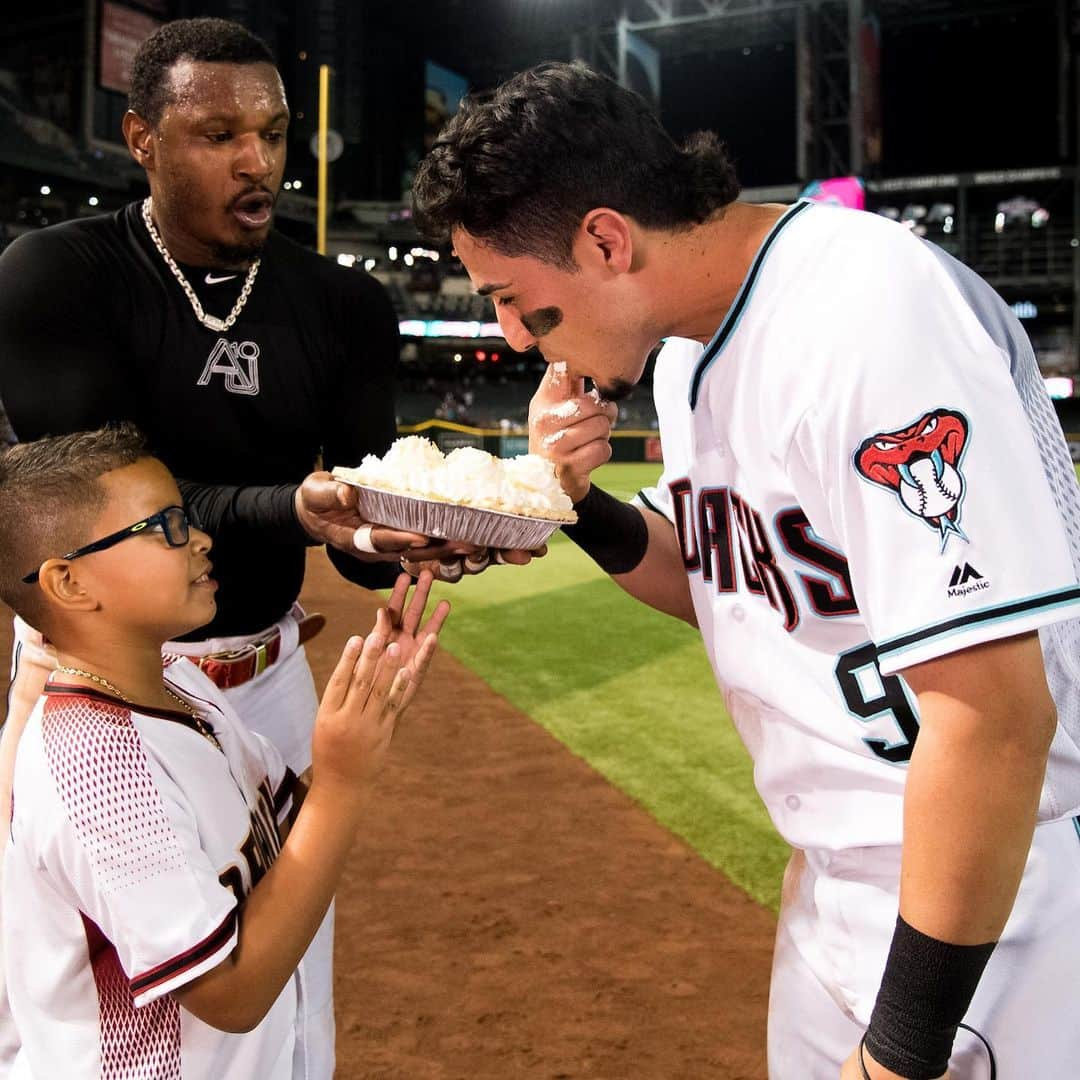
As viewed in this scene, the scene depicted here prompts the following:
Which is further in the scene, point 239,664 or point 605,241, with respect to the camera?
point 239,664

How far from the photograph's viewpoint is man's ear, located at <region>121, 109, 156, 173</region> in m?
2.61

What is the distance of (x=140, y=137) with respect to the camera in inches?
104

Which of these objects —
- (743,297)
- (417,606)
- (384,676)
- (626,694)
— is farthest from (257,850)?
(626,694)

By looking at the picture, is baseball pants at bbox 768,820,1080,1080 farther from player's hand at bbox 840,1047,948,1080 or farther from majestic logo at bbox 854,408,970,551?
majestic logo at bbox 854,408,970,551

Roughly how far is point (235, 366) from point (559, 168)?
3.77 feet

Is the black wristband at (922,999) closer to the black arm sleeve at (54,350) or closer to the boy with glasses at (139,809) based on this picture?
the boy with glasses at (139,809)

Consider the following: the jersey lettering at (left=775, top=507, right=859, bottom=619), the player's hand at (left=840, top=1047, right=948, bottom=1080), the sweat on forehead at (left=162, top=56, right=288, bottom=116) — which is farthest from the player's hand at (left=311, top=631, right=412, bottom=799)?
the sweat on forehead at (left=162, top=56, right=288, bottom=116)

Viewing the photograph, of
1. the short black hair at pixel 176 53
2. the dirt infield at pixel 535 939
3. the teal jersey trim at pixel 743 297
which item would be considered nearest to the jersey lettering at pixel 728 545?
the teal jersey trim at pixel 743 297

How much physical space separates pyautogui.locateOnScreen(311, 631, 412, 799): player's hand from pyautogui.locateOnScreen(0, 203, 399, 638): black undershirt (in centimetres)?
60

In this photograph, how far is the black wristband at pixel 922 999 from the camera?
126 centimetres

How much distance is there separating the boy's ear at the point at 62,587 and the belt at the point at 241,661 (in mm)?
740

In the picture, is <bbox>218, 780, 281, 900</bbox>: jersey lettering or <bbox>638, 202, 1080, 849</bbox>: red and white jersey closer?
<bbox>638, 202, 1080, 849</bbox>: red and white jersey

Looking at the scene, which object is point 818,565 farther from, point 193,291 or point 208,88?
point 208,88

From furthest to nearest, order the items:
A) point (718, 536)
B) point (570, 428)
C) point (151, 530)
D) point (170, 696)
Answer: point (570, 428) → point (170, 696) → point (151, 530) → point (718, 536)
